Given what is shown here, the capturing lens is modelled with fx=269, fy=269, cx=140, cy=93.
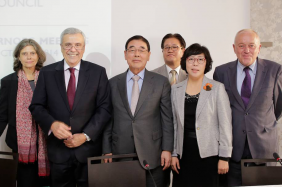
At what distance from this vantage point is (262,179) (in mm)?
1957

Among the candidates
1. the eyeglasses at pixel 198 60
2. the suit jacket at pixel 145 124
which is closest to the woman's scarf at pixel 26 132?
the suit jacket at pixel 145 124

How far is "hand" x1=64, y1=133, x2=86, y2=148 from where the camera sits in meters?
2.27

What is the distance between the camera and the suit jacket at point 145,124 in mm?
2348

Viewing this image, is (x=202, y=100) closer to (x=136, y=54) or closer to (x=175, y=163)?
(x=175, y=163)

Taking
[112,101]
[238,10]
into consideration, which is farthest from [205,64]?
[238,10]

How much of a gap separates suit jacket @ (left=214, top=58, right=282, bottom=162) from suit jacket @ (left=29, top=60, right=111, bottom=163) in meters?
1.16

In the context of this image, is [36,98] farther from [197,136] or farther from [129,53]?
[197,136]

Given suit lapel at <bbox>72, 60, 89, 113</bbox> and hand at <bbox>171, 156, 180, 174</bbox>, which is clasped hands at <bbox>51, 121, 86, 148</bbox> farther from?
hand at <bbox>171, 156, 180, 174</bbox>

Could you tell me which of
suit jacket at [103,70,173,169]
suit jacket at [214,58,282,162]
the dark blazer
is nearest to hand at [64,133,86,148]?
suit jacket at [103,70,173,169]

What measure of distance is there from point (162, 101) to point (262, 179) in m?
1.00

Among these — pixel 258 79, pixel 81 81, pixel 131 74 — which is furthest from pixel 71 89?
pixel 258 79

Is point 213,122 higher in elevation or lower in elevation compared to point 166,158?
higher

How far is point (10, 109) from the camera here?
2768mm

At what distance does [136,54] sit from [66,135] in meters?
0.93
